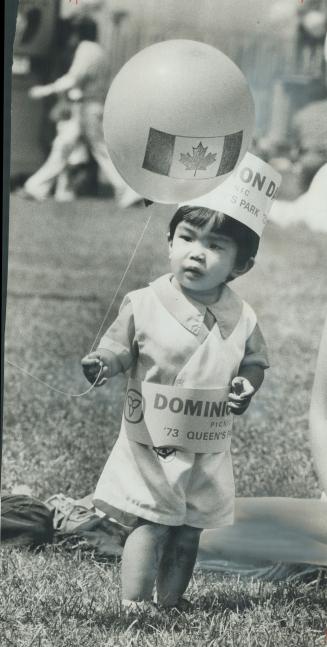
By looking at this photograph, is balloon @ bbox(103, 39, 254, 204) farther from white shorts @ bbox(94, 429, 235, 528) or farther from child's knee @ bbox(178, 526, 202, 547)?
child's knee @ bbox(178, 526, 202, 547)

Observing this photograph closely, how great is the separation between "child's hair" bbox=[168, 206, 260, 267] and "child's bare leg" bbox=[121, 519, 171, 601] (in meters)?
0.62

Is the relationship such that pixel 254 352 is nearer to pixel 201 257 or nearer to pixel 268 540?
pixel 201 257

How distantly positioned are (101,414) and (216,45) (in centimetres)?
87

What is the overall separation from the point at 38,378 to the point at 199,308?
45 cm

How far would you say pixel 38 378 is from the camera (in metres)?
3.02

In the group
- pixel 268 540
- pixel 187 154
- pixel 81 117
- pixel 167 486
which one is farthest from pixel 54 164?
pixel 268 540

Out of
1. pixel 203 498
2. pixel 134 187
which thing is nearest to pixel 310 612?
pixel 203 498

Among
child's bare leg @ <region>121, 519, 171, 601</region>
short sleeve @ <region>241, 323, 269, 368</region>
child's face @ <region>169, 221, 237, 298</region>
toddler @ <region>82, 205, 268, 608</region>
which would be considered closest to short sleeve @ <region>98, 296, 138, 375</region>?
toddler @ <region>82, 205, 268, 608</region>

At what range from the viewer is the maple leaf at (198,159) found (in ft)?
8.82

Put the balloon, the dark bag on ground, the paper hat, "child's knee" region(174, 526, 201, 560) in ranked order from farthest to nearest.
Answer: the dark bag on ground < "child's knee" region(174, 526, 201, 560) < the paper hat < the balloon

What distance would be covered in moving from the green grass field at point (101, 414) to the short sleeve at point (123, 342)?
0.19 ft

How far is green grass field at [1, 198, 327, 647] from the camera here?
2893 millimetres

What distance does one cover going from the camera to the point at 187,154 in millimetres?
2689

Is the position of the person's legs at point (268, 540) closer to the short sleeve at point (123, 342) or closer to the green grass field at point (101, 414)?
the green grass field at point (101, 414)
